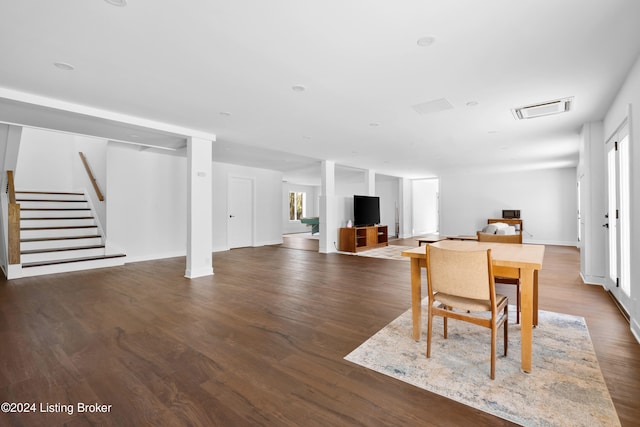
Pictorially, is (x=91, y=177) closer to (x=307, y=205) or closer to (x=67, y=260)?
(x=67, y=260)

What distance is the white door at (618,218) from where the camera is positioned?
3.25m

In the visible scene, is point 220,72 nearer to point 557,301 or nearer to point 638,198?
point 638,198

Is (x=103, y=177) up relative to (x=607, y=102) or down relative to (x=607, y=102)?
down

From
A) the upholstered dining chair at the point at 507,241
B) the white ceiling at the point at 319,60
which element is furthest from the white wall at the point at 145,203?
the upholstered dining chair at the point at 507,241

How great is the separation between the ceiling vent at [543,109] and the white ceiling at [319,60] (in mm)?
167

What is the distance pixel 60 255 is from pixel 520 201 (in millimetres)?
12759

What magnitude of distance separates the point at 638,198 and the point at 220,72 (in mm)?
3988

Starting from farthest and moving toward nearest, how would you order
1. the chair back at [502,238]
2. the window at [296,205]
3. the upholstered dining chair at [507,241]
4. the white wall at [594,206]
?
the window at [296,205] < the white wall at [594,206] < the chair back at [502,238] < the upholstered dining chair at [507,241]

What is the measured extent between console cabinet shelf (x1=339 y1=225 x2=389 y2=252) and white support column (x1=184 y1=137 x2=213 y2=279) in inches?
159

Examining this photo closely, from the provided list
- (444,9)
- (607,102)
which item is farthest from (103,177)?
(607,102)

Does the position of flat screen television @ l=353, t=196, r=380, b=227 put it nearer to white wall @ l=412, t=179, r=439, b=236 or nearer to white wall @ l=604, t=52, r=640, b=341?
white wall @ l=412, t=179, r=439, b=236

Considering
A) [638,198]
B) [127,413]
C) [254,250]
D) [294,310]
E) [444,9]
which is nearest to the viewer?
[127,413]

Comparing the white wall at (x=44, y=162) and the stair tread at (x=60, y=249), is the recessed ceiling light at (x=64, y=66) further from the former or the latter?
the white wall at (x=44, y=162)

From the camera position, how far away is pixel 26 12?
2029 mm
